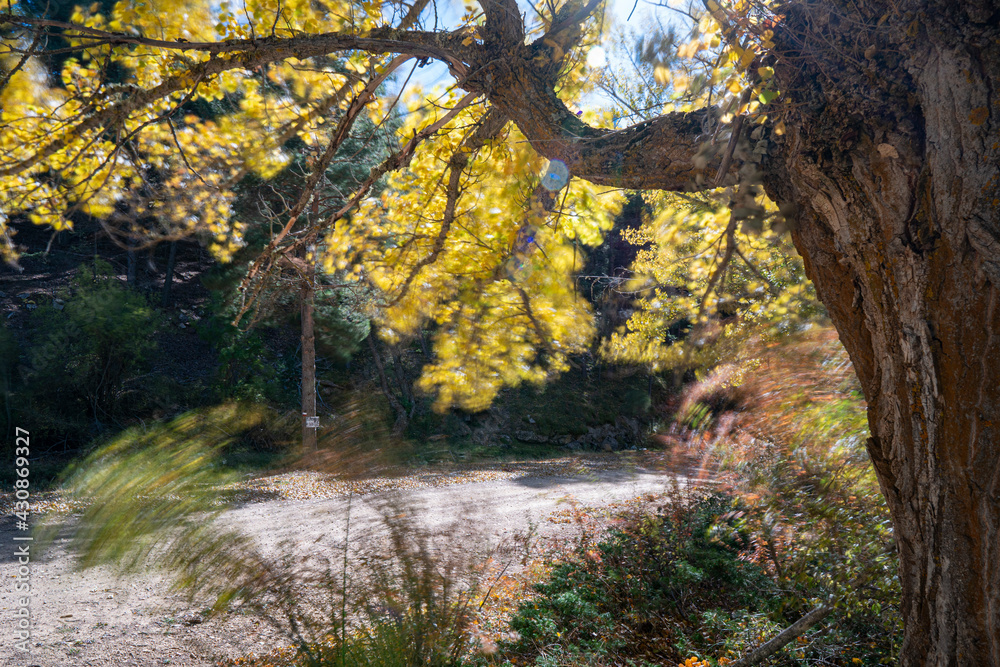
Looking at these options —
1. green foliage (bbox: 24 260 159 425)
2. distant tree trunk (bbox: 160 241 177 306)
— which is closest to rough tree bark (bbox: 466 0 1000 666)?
green foliage (bbox: 24 260 159 425)

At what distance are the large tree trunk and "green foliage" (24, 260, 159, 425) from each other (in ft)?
45.6

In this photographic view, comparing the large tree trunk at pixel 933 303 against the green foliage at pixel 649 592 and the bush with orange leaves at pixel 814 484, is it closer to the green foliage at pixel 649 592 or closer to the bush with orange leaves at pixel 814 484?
the bush with orange leaves at pixel 814 484

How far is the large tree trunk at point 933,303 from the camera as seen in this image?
56.9 inches

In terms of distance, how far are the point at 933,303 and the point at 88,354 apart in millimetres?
14483

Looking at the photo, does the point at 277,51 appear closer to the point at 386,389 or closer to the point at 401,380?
the point at 386,389

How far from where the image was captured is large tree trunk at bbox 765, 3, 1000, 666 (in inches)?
56.9

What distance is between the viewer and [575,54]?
11.7ft

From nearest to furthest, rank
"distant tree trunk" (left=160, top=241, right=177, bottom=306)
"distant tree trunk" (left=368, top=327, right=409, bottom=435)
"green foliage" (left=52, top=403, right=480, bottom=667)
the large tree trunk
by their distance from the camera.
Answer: the large tree trunk < "green foliage" (left=52, top=403, right=480, bottom=667) < "distant tree trunk" (left=368, top=327, right=409, bottom=435) < "distant tree trunk" (left=160, top=241, right=177, bottom=306)

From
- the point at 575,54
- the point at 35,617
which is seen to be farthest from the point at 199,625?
the point at 575,54

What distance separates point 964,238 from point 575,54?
278 cm

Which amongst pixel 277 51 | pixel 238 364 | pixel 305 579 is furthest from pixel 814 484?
pixel 238 364

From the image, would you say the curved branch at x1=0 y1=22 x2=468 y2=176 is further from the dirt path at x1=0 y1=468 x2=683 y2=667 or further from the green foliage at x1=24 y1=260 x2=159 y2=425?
the green foliage at x1=24 y1=260 x2=159 y2=425

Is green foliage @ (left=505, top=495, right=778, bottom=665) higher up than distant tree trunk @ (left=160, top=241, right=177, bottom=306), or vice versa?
distant tree trunk @ (left=160, top=241, right=177, bottom=306)

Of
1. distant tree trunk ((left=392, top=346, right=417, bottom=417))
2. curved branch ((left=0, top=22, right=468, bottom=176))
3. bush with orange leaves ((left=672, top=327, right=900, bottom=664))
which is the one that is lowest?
bush with orange leaves ((left=672, top=327, right=900, bottom=664))
